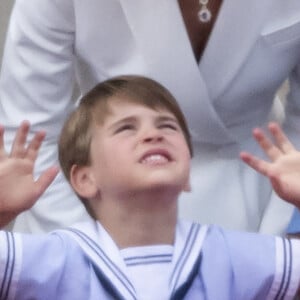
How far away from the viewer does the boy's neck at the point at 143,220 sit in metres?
1.16

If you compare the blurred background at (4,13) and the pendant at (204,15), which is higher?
the pendant at (204,15)

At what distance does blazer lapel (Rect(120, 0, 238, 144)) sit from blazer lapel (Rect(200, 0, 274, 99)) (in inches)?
1.0

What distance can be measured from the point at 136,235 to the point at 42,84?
1.12ft

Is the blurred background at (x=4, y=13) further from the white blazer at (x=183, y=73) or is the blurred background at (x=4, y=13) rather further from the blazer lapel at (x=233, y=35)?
the blazer lapel at (x=233, y=35)

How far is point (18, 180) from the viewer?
44.6 inches

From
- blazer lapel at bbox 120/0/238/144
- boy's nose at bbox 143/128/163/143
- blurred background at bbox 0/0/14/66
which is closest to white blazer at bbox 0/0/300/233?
blazer lapel at bbox 120/0/238/144

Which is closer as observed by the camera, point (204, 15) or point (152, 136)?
point (152, 136)

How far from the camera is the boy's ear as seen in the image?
1199 millimetres

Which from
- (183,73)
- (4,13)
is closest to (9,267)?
(183,73)

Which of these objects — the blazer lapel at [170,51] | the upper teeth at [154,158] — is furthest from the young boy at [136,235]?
the blazer lapel at [170,51]

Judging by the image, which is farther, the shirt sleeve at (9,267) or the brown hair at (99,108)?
the brown hair at (99,108)

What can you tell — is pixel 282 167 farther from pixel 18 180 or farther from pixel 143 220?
pixel 18 180

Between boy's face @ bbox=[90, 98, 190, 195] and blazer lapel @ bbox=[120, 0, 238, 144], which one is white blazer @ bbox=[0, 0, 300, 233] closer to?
blazer lapel @ bbox=[120, 0, 238, 144]

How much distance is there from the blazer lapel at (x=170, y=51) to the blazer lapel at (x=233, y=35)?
0.02m
